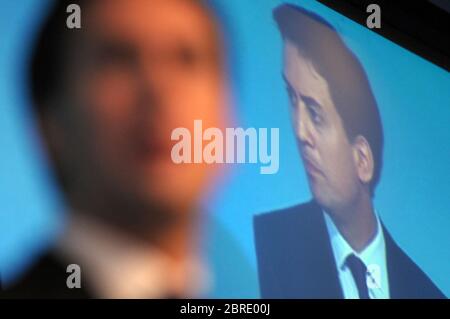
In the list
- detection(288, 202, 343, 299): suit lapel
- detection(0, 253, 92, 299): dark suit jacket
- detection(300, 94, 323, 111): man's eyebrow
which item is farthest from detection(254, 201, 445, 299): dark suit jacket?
detection(0, 253, 92, 299): dark suit jacket

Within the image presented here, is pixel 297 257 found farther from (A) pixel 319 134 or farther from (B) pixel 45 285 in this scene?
(B) pixel 45 285

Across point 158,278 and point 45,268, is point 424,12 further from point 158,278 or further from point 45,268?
point 45,268

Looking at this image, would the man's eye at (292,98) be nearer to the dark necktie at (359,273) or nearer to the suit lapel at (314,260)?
the suit lapel at (314,260)

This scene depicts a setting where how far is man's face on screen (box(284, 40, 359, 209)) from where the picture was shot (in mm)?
2021

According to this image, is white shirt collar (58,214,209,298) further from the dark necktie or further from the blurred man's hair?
the dark necktie

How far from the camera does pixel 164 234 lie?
1.84 metres

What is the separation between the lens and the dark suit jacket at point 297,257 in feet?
6.23

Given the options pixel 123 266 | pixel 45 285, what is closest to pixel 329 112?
pixel 123 266

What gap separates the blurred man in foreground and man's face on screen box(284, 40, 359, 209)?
22 cm

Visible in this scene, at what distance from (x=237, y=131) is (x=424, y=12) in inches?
31.5

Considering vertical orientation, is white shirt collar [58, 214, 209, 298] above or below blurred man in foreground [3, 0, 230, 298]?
below

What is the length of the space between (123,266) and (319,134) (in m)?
0.66

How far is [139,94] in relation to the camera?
6.17ft

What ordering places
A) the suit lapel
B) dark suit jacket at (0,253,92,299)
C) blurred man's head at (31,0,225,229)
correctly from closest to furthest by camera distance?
dark suit jacket at (0,253,92,299) < blurred man's head at (31,0,225,229) < the suit lapel
